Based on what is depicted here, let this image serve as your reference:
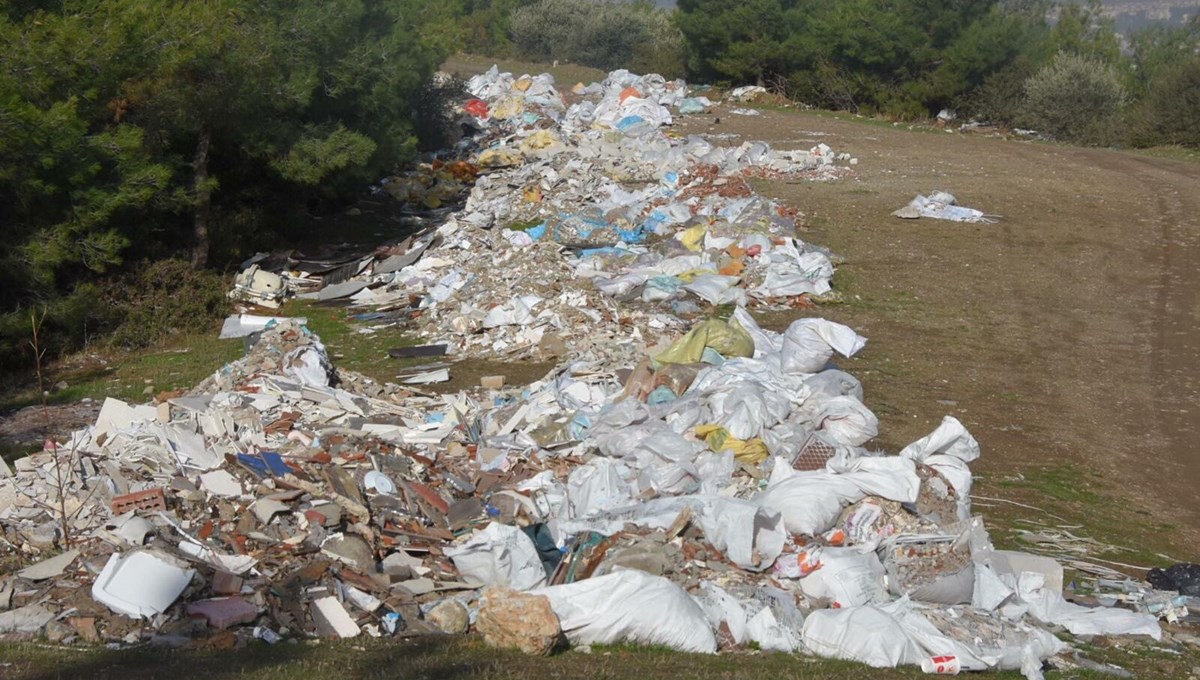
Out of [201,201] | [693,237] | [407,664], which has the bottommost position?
[693,237]

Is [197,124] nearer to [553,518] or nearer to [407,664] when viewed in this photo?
[553,518]

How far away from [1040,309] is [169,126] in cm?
1087

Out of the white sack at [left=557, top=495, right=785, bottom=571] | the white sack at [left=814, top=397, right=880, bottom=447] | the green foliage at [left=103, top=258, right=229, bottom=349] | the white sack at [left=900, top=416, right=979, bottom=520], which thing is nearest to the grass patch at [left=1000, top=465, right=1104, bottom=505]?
the white sack at [left=900, top=416, right=979, bottom=520]

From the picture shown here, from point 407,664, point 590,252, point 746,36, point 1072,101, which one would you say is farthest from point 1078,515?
point 746,36

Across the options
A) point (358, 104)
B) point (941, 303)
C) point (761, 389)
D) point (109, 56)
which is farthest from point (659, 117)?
point (761, 389)

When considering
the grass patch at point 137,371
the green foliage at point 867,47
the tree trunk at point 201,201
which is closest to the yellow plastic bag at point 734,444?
the grass patch at point 137,371

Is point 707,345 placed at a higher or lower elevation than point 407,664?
lower

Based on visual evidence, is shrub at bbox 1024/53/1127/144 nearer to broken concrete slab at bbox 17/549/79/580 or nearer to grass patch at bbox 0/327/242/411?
grass patch at bbox 0/327/242/411

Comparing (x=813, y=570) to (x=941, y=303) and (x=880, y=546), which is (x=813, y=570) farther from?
(x=941, y=303)

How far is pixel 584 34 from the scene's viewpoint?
40.1 m

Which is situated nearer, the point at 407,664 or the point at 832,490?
the point at 407,664

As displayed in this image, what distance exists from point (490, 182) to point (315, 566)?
1446 centimetres

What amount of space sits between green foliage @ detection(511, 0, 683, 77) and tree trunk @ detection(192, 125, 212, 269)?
80.2 feet

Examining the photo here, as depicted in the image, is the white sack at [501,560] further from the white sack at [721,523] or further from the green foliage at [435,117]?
the green foliage at [435,117]
